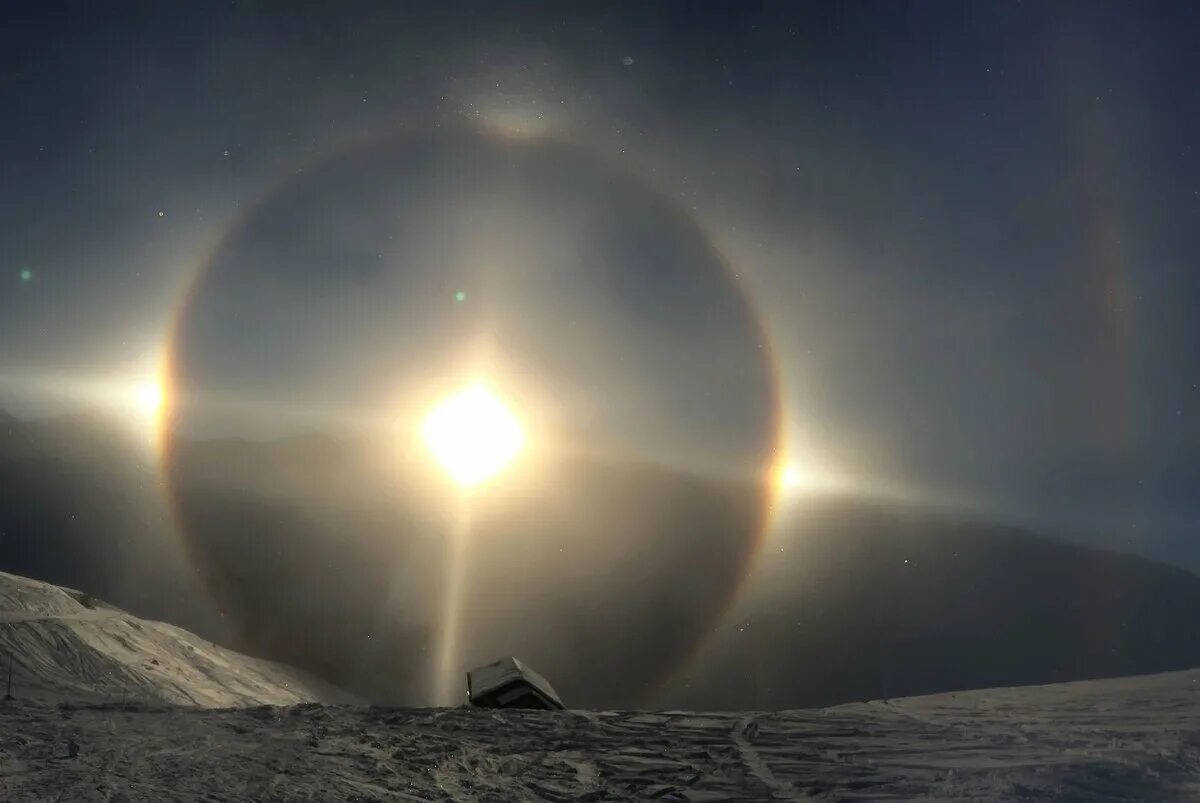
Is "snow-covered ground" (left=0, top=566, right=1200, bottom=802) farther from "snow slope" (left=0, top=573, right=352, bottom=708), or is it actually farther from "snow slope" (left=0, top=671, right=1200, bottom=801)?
"snow slope" (left=0, top=573, right=352, bottom=708)

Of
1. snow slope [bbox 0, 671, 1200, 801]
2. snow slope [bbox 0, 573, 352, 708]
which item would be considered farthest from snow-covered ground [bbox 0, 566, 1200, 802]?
snow slope [bbox 0, 573, 352, 708]

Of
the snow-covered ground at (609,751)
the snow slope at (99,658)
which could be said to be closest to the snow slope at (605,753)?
the snow-covered ground at (609,751)

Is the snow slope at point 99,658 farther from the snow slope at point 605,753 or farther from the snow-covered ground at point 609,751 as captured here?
the snow slope at point 605,753

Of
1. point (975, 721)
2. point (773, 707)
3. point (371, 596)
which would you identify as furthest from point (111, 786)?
point (371, 596)

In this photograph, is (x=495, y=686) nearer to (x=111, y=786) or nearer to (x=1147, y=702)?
(x=111, y=786)

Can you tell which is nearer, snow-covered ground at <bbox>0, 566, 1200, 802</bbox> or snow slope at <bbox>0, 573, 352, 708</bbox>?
snow-covered ground at <bbox>0, 566, 1200, 802</bbox>

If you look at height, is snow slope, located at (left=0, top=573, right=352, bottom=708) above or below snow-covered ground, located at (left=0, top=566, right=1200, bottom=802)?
above
